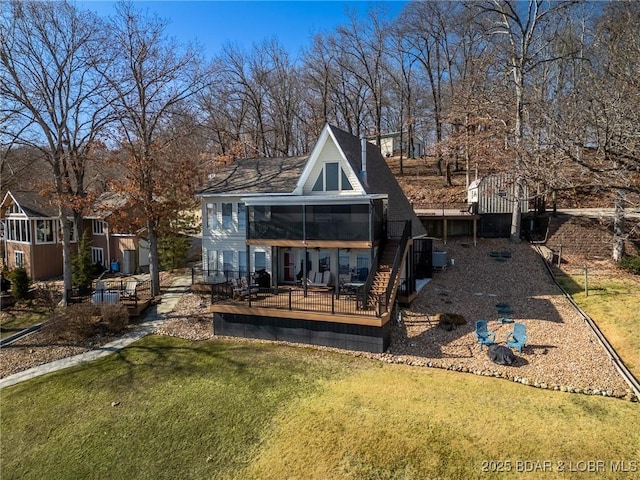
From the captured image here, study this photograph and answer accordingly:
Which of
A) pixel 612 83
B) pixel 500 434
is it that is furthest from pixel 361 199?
pixel 500 434

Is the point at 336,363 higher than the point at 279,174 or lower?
lower

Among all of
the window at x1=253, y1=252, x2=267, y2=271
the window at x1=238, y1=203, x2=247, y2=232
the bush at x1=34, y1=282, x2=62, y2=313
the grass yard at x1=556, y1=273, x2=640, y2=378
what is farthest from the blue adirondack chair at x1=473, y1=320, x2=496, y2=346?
the bush at x1=34, y1=282, x2=62, y2=313

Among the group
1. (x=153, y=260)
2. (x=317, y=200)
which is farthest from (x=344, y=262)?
(x=153, y=260)

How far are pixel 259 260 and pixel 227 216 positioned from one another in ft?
10.5

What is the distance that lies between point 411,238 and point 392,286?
4.69 metres

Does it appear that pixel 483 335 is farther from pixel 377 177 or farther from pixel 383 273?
pixel 377 177

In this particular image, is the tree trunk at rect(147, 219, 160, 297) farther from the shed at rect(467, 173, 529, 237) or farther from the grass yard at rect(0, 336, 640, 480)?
the shed at rect(467, 173, 529, 237)

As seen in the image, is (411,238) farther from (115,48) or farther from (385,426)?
(115,48)

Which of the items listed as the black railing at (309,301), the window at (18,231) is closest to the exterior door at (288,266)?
the black railing at (309,301)

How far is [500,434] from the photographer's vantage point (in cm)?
852

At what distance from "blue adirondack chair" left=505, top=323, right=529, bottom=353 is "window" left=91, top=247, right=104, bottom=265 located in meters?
28.5

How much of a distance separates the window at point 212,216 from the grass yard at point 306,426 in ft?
34.7

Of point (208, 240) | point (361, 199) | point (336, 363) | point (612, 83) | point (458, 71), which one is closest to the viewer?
point (612, 83)

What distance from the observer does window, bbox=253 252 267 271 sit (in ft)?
68.2
